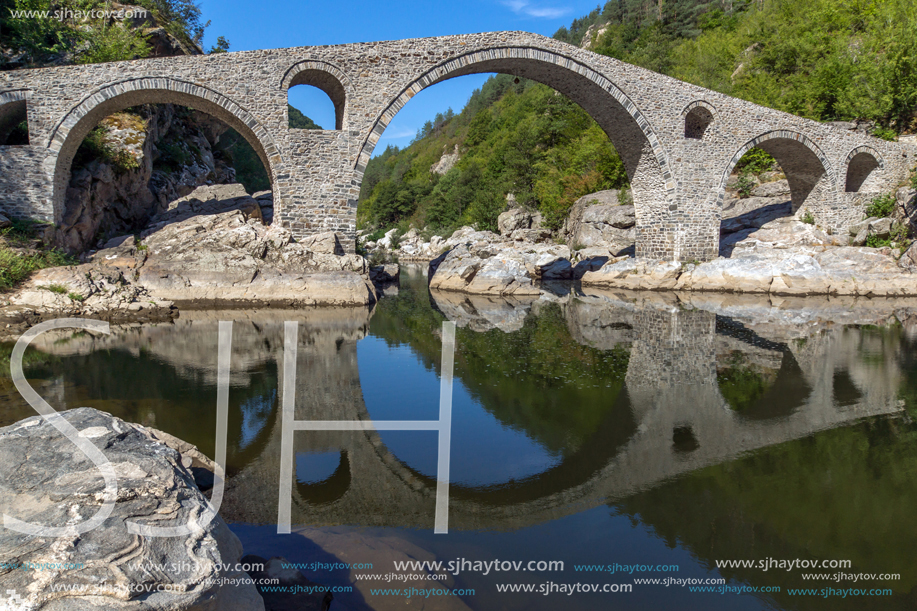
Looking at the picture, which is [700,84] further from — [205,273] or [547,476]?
[547,476]

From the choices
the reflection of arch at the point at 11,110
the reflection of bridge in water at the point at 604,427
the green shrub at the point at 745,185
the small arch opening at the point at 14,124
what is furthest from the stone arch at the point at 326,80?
the green shrub at the point at 745,185

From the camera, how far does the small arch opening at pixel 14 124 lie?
40.5 feet

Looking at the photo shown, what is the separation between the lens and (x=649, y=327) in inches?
392

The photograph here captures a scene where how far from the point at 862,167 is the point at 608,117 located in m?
9.64

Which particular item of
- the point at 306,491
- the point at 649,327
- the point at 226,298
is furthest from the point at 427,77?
the point at 306,491

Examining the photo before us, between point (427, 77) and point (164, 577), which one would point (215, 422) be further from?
point (427, 77)

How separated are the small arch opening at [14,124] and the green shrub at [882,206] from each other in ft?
79.3

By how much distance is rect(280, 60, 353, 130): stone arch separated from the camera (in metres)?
13.2

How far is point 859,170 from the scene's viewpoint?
A: 61.4 feet

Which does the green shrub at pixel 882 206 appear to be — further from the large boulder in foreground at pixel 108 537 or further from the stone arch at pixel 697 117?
the large boulder in foreground at pixel 108 537

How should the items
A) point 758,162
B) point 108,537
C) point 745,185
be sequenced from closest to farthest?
point 108,537
point 745,185
point 758,162

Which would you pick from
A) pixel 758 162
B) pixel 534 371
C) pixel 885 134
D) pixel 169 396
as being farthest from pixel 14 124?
pixel 885 134

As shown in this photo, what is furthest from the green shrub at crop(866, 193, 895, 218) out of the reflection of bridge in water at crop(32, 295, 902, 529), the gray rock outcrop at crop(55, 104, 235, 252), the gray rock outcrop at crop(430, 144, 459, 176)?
the gray rock outcrop at crop(430, 144, 459, 176)

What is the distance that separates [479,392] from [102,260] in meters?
10.4
